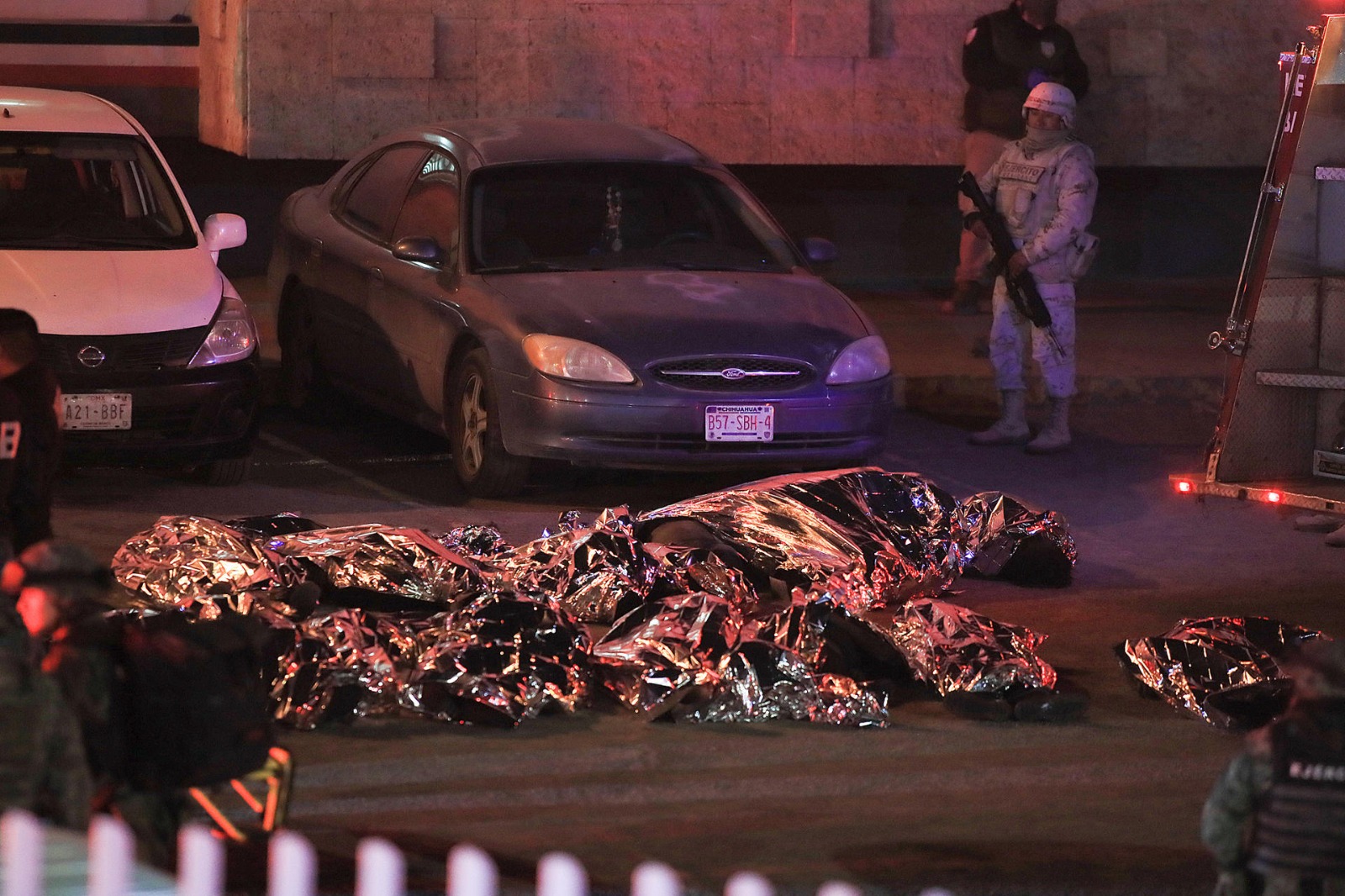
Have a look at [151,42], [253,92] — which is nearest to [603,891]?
[253,92]

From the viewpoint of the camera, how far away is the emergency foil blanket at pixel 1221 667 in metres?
6.53

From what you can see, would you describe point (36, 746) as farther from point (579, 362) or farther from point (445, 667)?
point (579, 362)

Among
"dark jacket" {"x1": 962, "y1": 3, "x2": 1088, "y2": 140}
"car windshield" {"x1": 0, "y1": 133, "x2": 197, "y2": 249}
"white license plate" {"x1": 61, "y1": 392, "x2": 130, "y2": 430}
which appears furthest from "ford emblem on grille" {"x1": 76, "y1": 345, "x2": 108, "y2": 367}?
"dark jacket" {"x1": 962, "y1": 3, "x2": 1088, "y2": 140}

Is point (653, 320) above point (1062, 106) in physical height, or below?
below

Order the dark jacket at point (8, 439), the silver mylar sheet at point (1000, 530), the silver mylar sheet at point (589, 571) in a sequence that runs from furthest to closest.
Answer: the silver mylar sheet at point (1000, 530) < the silver mylar sheet at point (589, 571) < the dark jacket at point (8, 439)

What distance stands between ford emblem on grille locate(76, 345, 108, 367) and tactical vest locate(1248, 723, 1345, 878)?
5993 millimetres

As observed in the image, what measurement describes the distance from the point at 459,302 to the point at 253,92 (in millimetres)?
6526

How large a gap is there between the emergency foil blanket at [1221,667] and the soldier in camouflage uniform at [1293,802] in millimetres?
2533

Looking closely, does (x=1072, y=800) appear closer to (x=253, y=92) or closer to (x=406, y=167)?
(x=406, y=167)

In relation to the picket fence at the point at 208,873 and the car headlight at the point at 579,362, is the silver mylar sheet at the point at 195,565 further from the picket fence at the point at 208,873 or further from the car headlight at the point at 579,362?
the picket fence at the point at 208,873

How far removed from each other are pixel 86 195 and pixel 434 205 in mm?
1626

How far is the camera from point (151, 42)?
17359 millimetres

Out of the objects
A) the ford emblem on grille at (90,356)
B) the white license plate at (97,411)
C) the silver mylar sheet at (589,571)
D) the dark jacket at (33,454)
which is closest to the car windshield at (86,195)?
the ford emblem on grille at (90,356)

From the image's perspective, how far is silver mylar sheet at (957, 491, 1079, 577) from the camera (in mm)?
8242
